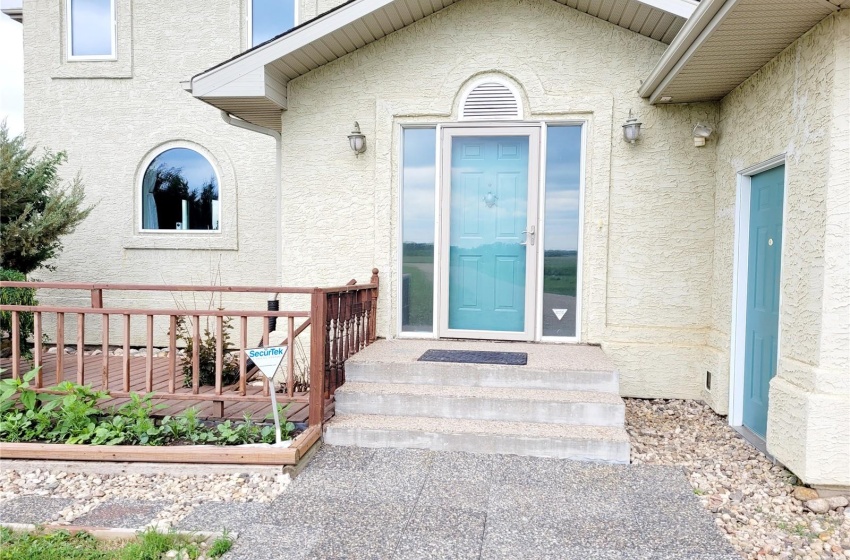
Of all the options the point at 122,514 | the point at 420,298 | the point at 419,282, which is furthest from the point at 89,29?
the point at 122,514

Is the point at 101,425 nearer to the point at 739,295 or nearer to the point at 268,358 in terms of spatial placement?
the point at 268,358

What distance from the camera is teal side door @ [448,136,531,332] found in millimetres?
5750

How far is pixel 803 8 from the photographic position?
10.9 feet

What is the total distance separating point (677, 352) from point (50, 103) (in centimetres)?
892

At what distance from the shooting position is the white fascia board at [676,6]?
15.3ft

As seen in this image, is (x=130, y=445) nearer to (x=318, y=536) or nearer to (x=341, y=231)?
(x=318, y=536)

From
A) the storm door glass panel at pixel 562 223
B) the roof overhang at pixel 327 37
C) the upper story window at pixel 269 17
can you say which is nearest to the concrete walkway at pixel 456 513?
the storm door glass panel at pixel 562 223

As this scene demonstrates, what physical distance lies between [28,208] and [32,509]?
466 centimetres

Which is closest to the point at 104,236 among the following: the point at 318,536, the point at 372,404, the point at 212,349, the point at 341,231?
the point at 212,349

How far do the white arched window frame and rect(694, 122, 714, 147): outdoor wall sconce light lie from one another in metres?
1.69

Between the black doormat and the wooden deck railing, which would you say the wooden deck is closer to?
the wooden deck railing

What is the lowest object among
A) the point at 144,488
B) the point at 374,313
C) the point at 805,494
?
the point at 144,488

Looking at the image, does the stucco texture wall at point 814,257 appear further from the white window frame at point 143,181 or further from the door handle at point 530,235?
the white window frame at point 143,181

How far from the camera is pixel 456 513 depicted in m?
3.13
